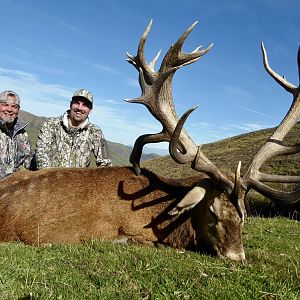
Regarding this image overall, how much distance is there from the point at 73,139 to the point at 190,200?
4.53 meters

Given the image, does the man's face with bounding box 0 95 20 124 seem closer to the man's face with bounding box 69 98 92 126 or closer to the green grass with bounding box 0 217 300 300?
the man's face with bounding box 69 98 92 126

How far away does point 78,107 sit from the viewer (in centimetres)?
1051

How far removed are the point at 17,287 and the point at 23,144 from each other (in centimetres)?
644

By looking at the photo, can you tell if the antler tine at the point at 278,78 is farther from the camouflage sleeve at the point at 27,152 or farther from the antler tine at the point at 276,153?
the camouflage sleeve at the point at 27,152

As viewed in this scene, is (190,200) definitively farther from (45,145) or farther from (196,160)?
(45,145)

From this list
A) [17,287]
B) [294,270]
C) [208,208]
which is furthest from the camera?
[208,208]

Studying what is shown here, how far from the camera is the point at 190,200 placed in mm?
7219

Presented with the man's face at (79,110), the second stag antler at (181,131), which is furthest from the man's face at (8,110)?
the second stag antler at (181,131)

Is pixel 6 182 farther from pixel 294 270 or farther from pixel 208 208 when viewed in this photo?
pixel 294 270

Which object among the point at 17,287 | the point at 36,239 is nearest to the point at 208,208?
the point at 36,239

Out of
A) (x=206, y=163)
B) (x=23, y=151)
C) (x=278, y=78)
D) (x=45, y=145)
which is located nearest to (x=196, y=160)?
(x=206, y=163)

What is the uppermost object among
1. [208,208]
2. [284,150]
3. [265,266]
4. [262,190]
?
[284,150]

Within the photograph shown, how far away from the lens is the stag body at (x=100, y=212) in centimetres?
745

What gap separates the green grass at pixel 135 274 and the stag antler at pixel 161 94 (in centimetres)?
189
